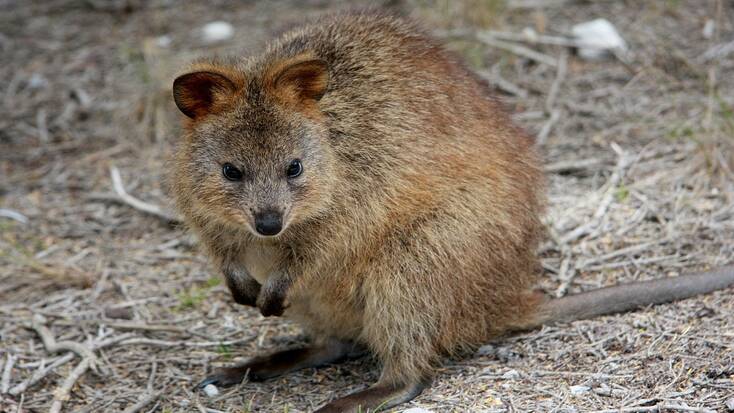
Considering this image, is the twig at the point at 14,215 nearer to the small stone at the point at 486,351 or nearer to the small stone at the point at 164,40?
the small stone at the point at 164,40

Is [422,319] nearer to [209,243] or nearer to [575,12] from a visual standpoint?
[209,243]

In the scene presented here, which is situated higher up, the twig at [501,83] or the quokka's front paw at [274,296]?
the twig at [501,83]

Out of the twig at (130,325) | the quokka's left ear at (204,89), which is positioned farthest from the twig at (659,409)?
the twig at (130,325)

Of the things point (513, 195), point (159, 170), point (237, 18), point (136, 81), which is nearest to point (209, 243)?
point (513, 195)

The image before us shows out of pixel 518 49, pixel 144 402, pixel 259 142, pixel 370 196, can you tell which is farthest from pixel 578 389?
pixel 518 49

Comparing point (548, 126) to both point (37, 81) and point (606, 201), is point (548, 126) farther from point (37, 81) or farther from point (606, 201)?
point (37, 81)

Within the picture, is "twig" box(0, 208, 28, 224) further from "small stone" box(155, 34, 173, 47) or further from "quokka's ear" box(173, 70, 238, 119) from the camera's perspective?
"quokka's ear" box(173, 70, 238, 119)
